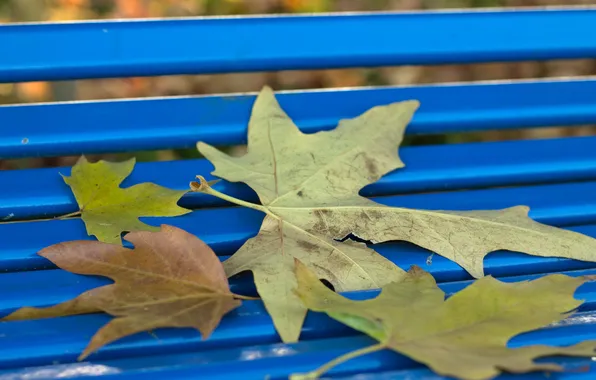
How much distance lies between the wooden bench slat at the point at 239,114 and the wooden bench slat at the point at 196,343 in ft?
1.73

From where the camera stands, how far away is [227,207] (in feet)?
4.49

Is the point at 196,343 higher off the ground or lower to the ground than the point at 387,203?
lower

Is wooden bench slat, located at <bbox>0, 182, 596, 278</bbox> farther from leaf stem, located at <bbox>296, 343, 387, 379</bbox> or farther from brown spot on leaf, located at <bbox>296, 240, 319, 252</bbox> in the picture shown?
leaf stem, located at <bbox>296, 343, 387, 379</bbox>

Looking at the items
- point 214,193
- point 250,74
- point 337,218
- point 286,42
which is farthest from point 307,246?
point 250,74

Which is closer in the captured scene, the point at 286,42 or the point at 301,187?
the point at 301,187

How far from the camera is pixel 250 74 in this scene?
2.98m

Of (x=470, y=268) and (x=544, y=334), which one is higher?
(x=470, y=268)

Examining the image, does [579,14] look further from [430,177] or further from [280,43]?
[280,43]

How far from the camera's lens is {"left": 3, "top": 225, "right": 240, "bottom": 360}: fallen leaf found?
36.2 inches

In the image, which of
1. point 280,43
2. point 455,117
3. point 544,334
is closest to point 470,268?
point 544,334

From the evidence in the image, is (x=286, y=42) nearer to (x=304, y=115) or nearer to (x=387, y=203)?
(x=304, y=115)

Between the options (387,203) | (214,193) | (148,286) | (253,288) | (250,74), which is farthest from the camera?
(250,74)

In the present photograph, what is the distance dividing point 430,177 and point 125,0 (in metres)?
1.86

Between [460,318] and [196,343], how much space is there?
360 mm
